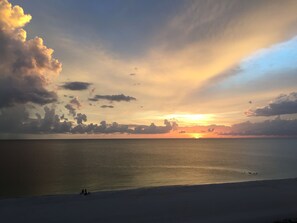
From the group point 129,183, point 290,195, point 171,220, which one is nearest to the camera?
point 171,220

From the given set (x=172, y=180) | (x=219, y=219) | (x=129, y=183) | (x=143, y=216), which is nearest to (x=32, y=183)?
(x=129, y=183)

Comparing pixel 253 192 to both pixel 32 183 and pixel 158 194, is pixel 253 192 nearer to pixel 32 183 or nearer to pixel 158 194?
pixel 158 194

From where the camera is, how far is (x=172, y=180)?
60.8m

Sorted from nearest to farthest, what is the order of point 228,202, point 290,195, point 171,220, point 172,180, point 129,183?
1. point 171,220
2. point 228,202
3. point 290,195
4. point 129,183
5. point 172,180

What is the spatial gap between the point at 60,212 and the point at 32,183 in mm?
32923

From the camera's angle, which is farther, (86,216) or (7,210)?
(7,210)

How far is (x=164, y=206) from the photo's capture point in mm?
28391

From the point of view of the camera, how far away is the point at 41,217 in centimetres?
2517

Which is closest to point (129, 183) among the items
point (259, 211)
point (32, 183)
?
point (32, 183)

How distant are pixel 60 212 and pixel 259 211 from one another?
53.3ft

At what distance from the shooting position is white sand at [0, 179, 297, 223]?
80.3 ft

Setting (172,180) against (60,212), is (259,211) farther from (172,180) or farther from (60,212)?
(172,180)

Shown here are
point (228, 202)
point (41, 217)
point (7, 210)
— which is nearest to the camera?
point (41, 217)

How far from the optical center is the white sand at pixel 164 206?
80.3 ft
